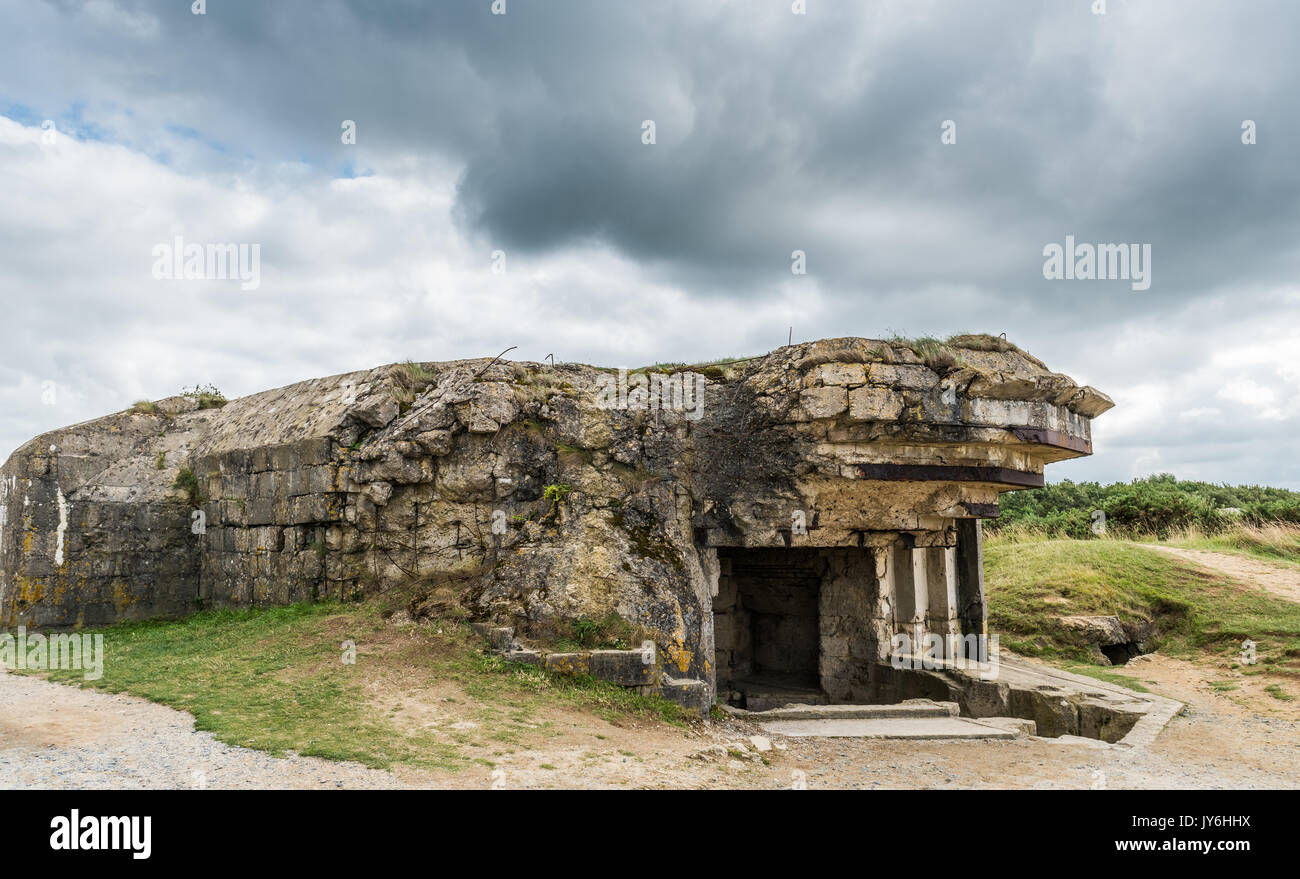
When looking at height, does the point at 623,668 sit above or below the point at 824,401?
below

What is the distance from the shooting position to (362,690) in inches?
270

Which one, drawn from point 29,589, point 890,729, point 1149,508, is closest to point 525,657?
point 890,729

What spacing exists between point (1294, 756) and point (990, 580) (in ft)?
29.5

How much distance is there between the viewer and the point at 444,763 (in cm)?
521

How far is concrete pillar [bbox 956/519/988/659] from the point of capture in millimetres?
12391

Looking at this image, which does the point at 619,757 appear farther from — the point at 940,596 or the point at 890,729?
the point at 940,596

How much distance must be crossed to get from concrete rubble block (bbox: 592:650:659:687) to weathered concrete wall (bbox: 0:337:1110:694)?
613 millimetres

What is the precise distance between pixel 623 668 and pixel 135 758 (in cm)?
381

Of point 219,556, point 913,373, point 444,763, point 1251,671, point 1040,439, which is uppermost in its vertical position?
point 913,373

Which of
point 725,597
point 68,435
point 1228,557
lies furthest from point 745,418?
point 1228,557

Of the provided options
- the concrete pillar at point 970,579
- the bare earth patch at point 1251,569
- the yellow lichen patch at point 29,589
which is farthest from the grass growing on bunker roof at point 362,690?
the bare earth patch at point 1251,569

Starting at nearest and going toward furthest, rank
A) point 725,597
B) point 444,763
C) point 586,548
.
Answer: point 444,763 → point 586,548 → point 725,597

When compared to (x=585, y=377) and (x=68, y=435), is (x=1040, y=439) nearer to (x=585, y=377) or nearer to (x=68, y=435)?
(x=585, y=377)

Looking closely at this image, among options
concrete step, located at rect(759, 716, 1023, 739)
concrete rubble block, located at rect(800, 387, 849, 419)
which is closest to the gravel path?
concrete step, located at rect(759, 716, 1023, 739)
